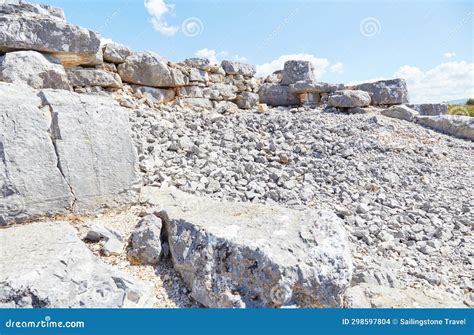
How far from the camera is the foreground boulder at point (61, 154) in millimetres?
3184

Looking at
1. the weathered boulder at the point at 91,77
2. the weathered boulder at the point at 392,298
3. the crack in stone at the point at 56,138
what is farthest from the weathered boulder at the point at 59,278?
the weathered boulder at the point at 91,77

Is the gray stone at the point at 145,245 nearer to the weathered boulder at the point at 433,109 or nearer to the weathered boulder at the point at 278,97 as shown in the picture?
the weathered boulder at the point at 278,97

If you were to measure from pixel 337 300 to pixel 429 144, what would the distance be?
6.92 metres

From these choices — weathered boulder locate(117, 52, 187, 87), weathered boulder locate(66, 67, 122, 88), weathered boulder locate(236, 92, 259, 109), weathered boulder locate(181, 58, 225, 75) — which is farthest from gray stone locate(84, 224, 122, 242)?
weathered boulder locate(236, 92, 259, 109)

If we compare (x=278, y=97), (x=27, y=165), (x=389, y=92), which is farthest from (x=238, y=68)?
(x=27, y=165)

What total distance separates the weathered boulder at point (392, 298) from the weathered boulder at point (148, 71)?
6819 mm

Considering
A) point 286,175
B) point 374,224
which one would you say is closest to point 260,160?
point 286,175

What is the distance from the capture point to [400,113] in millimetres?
9914

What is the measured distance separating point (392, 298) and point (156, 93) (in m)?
7.00

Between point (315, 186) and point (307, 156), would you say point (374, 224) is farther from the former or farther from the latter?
point (307, 156)

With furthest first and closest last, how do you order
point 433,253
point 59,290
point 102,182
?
1. point 433,253
2. point 102,182
3. point 59,290

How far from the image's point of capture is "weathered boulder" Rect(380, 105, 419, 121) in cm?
984

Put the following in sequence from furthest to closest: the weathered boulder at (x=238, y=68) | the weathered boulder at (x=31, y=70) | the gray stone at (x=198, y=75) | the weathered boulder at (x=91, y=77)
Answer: the weathered boulder at (x=238, y=68) → the gray stone at (x=198, y=75) → the weathered boulder at (x=91, y=77) → the weathered boulder at (x=31, y=70)

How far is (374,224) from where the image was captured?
4352mm
